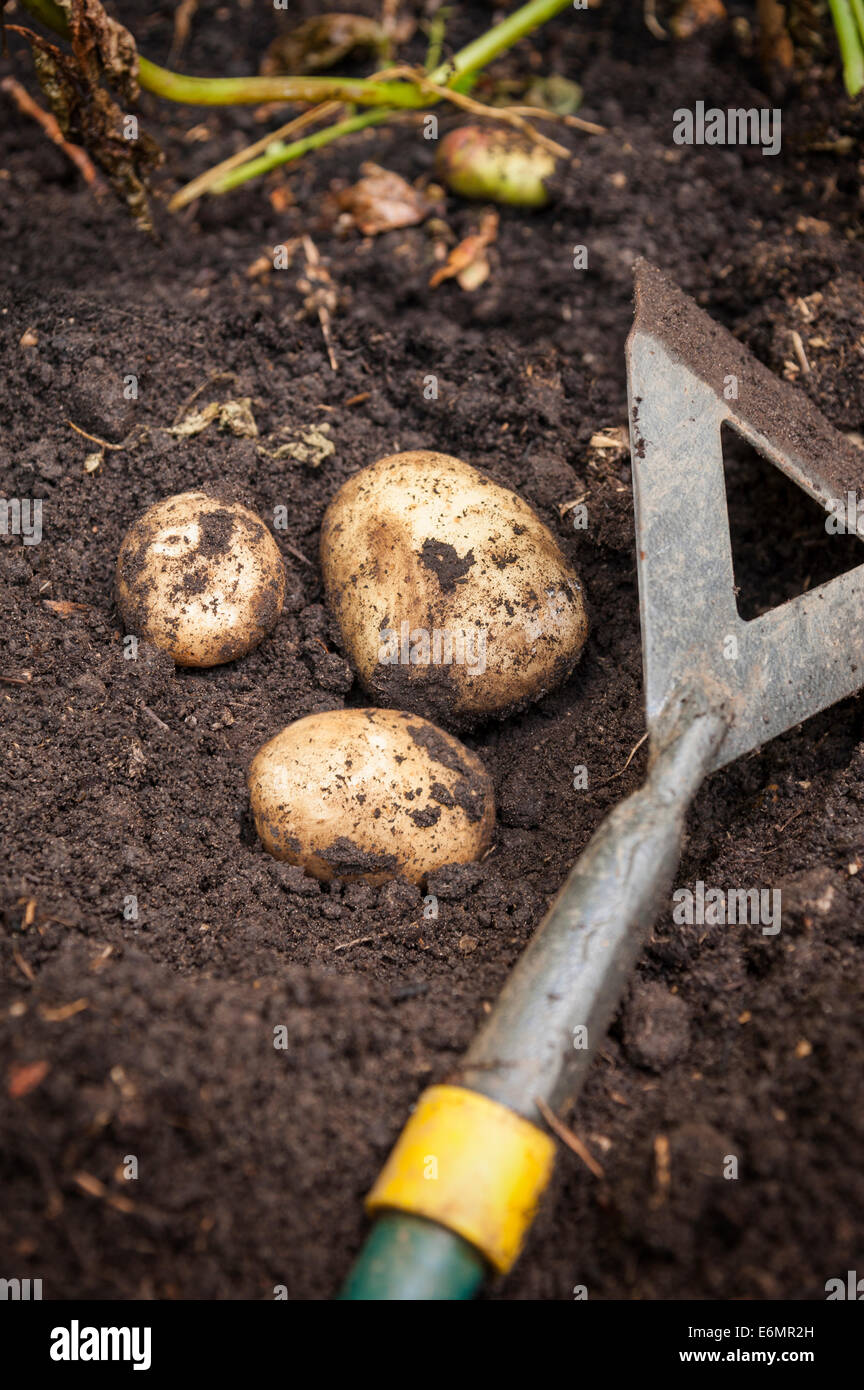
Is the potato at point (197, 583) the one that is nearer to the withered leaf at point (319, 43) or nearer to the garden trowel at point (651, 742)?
the garden trowel at point (651, 742)

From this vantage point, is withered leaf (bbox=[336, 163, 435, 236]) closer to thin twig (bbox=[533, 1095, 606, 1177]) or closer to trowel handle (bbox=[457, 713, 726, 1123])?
trowel handle (bbox=[457, 713, 726, 1123])

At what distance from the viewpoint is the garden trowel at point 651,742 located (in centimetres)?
119

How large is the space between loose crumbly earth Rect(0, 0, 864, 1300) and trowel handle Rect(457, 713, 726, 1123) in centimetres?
14

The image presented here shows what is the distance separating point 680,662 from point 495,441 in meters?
0.84

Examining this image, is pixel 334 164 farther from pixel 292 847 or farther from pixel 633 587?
pixel 292 847

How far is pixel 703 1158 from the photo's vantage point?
4.16 feet

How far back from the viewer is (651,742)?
1644 millimetres

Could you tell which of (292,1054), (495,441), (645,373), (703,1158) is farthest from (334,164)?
(703,1158)

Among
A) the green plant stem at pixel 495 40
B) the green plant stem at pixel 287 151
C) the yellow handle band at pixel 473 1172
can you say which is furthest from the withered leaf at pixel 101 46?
the yellow handle band at pixel 473 1172

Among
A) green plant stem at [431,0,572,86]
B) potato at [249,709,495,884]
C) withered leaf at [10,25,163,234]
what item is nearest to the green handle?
potato at [249,709,495,884]

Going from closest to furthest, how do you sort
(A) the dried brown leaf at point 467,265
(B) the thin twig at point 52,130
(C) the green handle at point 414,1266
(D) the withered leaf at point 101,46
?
(C) the green handle at point 414,1266 → (D) the withered leaf at point 101,46 → (A) the dried brown leaf at point 467,265 → (B) the thin twig at point 52,130

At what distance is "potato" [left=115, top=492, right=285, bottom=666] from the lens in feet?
6.24

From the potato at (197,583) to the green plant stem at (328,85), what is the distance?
1167 mm

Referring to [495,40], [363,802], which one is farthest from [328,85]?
[363,802]
